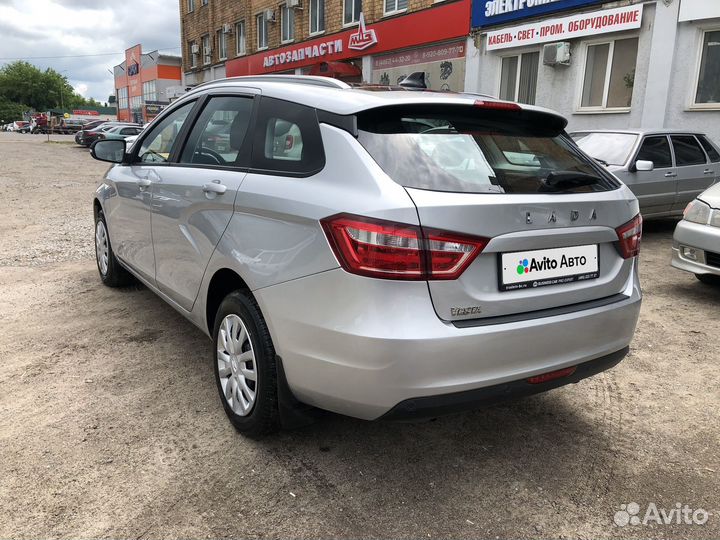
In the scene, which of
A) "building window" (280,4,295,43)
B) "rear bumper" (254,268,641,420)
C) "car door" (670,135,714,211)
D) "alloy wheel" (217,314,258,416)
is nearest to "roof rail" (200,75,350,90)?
"rear bumper" (254,268,641,420)

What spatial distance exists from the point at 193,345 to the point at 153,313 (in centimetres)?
80

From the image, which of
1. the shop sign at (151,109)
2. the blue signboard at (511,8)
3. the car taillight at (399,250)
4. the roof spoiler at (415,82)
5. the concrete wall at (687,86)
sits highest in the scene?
the blue signboard at (511,8)

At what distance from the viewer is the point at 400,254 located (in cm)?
208

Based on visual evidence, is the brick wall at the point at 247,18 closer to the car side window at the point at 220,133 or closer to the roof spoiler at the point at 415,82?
the roof spoiler at the point at 415,82

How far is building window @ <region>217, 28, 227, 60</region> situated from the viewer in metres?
28.6

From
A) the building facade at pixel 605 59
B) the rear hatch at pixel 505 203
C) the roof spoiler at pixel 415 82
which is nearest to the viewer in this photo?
the rear hatch at pixel 505 203

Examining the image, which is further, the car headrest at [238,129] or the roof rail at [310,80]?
the car headrest at [238,129]

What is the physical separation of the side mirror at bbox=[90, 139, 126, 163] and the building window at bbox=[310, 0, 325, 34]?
18.2 meters

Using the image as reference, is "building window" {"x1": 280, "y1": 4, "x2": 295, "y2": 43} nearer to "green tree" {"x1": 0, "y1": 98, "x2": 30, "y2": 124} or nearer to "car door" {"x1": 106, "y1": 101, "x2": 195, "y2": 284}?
"car door" {"x1": 106, "y1": 101, "x2": 195, "y2": 284}

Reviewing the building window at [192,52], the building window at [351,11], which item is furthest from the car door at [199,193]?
the building window at [192,52]

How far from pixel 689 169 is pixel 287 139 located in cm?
801

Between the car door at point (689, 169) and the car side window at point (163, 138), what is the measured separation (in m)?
7.46

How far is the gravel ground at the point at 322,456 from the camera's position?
2277mm

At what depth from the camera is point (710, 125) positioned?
1092cm
